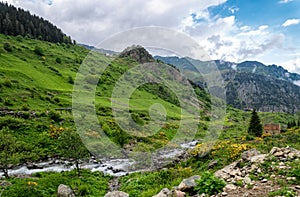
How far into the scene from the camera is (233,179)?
13.0 m

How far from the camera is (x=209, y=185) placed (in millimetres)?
11953

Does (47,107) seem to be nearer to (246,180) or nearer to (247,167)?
(247,167)

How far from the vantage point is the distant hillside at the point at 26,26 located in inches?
5523

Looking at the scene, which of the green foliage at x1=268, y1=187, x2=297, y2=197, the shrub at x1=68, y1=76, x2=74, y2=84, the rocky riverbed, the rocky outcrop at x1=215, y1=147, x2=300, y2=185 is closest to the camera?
the green foliage at x1=268, y1=187, x2=297, y2=197

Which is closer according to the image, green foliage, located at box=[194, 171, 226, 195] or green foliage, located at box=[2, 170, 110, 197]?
green foliage, located at box=[194, 171, 226, 195]

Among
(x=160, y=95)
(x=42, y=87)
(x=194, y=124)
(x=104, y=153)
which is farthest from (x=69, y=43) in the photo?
(x=104, y=153)

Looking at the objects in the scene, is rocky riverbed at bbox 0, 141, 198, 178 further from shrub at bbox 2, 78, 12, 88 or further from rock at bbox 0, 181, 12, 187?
shrub at bbox 2, 78, 12, 88

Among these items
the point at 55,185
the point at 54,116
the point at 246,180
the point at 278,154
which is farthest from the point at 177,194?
the point at 54,116

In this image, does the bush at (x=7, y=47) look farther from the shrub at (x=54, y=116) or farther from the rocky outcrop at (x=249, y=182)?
the rocky outcrop at (x=249, y=182)

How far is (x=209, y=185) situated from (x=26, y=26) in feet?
557

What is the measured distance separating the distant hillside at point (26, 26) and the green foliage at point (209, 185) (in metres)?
153

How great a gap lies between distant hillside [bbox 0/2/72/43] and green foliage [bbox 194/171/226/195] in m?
153

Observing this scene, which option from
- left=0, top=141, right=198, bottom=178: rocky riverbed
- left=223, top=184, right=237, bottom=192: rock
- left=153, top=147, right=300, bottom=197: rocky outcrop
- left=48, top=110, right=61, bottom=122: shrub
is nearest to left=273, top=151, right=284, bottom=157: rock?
left=153, top=147, right=300, bottom=197: rocky outcrop

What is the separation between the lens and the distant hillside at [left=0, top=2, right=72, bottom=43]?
140 m
